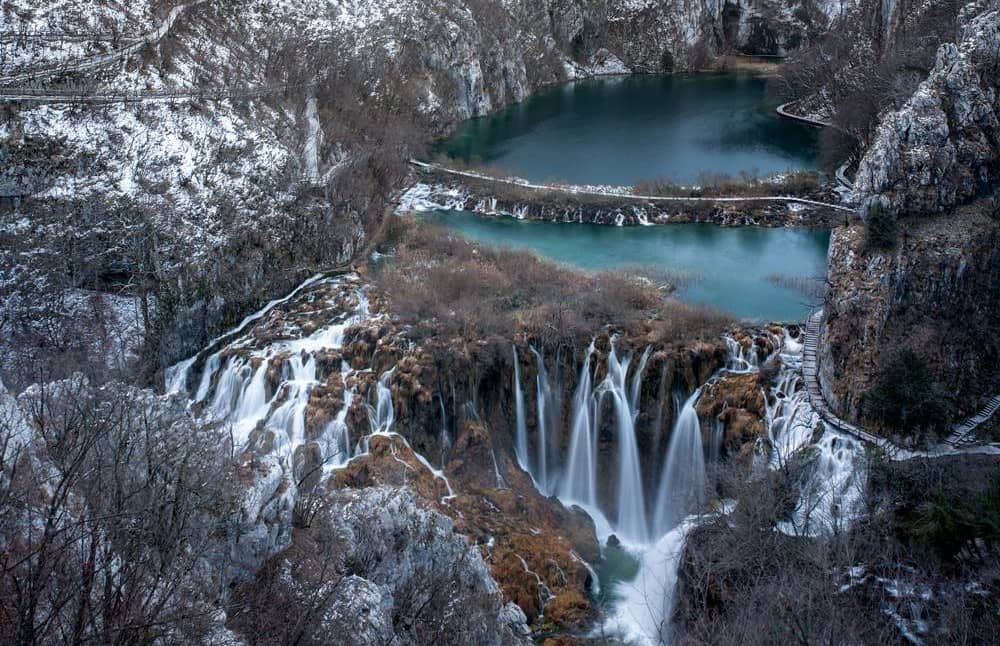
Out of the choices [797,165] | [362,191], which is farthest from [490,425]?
[797,165]

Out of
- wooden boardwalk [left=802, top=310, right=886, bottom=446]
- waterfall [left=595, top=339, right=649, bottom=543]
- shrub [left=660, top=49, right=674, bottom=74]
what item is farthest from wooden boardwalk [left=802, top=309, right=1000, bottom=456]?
shrub [left=660, top=49, right=674, bottom=74]

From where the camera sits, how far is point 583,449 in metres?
24.1

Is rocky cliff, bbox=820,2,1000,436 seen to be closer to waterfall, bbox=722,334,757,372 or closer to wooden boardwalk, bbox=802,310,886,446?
wooden boardwalk, bbox=802,310,886,446

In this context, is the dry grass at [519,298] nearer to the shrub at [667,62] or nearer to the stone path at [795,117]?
the stone path at [795,117]

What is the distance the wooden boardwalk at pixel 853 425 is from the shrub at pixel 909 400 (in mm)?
451

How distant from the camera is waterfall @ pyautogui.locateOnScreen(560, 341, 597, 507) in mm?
23670

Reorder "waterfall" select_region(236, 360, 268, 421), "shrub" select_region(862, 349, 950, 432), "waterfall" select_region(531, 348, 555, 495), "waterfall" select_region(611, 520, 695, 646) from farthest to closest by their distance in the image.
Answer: "waterfall" select_region(236, 360, 268, 421) < "waterfall" select_region(531, 348, 555, 495) < "shrub" select_region(862, 349, 950, 432) < "waterfall" select_region(611, 520, 695, 646)

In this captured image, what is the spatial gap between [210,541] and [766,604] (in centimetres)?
939

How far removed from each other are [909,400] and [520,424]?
10274mm

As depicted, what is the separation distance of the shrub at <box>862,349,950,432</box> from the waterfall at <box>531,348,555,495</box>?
8.69 metres

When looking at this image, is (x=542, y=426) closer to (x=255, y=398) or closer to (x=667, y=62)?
(x=255, y=398)

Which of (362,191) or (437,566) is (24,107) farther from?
(437,566)

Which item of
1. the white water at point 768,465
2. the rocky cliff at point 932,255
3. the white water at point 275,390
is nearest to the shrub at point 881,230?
the rocky cliff at point 932,255

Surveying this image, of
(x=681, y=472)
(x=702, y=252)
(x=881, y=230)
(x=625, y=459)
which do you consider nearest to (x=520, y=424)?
(x=625, y=459)
